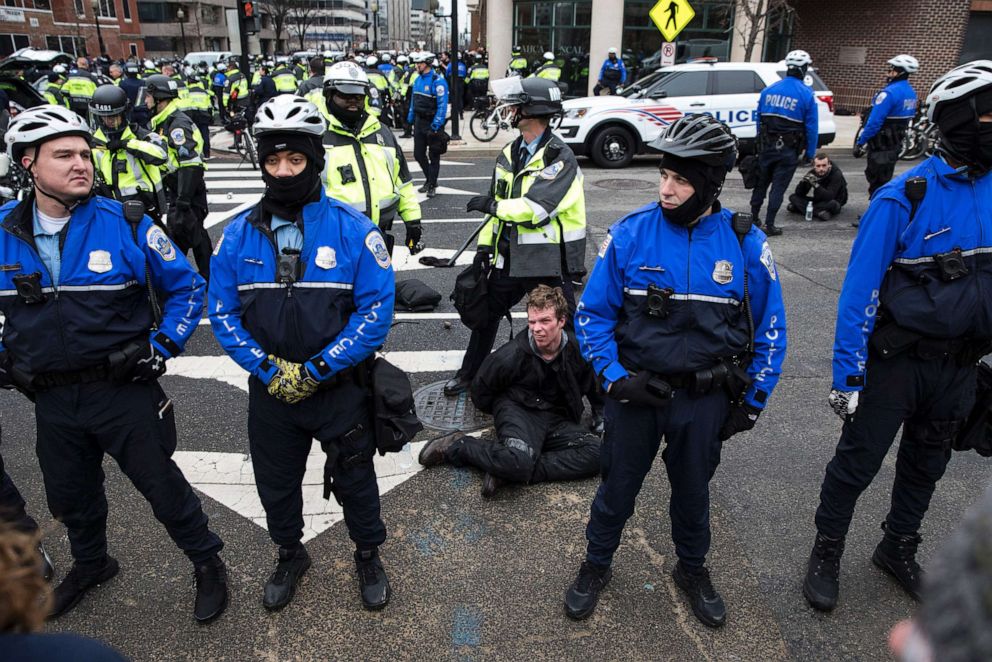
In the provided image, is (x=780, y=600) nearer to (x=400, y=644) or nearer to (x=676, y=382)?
(x=676, y=382)

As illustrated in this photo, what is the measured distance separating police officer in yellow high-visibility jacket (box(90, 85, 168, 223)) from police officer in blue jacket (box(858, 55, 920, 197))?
27.9ft

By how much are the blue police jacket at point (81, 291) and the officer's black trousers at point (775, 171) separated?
8173mm

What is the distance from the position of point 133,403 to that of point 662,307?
7.29 ft

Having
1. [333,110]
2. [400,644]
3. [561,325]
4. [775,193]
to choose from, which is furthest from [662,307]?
[775,193]

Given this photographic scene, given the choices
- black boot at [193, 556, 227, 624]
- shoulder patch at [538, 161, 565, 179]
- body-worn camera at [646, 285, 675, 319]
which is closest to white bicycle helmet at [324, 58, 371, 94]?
shoulder patch at [538, 161, 565, 179]

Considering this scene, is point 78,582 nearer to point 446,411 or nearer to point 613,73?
point 446,411

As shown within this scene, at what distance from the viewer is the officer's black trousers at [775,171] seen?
916 cm

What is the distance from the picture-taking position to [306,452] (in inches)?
126

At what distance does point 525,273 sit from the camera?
4.70 metres

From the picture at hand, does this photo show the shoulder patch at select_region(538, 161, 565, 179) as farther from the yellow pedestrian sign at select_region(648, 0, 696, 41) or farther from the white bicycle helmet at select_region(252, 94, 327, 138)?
the yellow pedestrian sign at select_region(648, 0, 696, 41)

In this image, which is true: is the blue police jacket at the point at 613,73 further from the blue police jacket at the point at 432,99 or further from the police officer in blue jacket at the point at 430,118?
the blue police jacket at the point at 432,99

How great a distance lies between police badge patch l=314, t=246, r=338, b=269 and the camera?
2.90 metres

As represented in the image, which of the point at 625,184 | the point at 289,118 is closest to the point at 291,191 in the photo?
the point at 289,118

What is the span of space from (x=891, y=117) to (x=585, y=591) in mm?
8590
